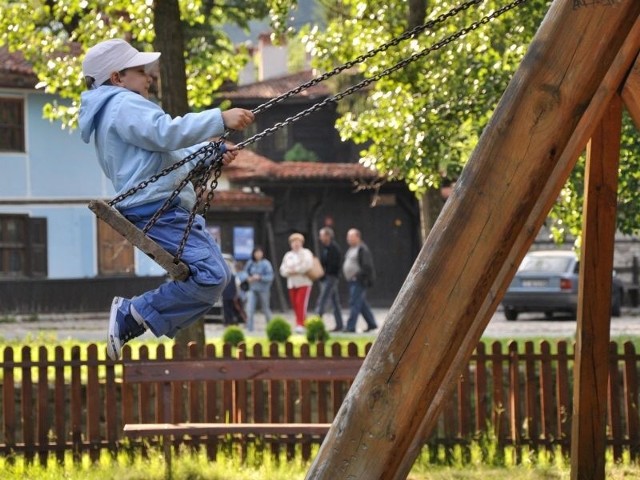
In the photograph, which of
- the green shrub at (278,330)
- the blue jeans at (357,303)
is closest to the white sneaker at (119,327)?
the green shrub at (278,330)

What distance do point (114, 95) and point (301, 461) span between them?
20.8 ft

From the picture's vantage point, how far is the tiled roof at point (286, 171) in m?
38.8

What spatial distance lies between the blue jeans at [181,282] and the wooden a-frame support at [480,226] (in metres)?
0.89

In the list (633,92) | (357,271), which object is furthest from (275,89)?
(633,92)

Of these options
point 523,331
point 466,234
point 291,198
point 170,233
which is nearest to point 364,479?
point 466,234

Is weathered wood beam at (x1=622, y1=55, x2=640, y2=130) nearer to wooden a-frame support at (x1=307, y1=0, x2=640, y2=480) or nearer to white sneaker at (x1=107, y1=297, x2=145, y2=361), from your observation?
wooden a-frame support at (x1=307, y1=0, x2=640, y2=480)

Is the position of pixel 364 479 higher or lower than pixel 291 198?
lower

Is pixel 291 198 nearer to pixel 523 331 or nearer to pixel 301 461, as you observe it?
pixel 523 331

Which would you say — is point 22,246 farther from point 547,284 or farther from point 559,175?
point 559,175

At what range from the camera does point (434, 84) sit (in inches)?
650

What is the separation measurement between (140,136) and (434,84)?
11.0 m

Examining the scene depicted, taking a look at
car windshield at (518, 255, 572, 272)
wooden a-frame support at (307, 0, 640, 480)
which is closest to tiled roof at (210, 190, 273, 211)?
car windshield at (518, 255, 572, 272)

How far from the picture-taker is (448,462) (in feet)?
38.7

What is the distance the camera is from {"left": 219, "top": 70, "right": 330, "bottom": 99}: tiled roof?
4078 centimetres
